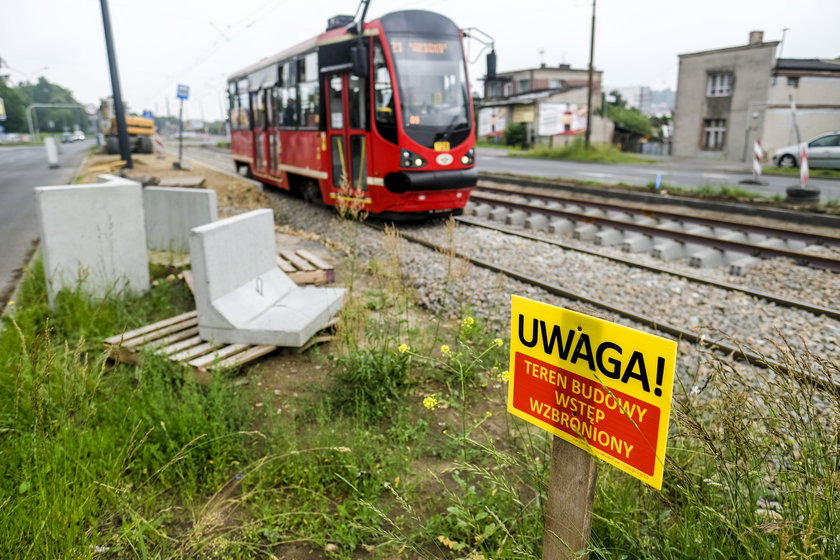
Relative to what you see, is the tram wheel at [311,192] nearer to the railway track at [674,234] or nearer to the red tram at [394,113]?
the red tram at [394,113]

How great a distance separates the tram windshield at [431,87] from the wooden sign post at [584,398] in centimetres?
812

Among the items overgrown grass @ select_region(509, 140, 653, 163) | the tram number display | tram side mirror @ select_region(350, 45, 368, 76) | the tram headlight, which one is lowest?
overgrown grass @ select_region(509, 140, 653, 163)

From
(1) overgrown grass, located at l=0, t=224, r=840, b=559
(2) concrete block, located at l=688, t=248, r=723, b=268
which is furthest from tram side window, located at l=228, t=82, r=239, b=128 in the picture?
(1) overgrown grass, located at l=0, t=224, r=840, b=559

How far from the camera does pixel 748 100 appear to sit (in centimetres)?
3462

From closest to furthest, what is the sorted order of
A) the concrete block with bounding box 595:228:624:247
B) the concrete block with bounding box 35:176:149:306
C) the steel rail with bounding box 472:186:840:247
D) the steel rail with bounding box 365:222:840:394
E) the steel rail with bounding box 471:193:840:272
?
the steel rail with bounding box 365:222:840:394 → the concrete block with bounding box 35:176:149:306 → the steel rail with bounding box 471:193:840:272 → the steel rail with bounding box 472:186:840:247 → the concrete block with bounding box 595:228:624:247

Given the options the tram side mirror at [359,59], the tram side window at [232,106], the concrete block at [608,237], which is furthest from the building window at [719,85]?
the tram side mirror at [359,59]

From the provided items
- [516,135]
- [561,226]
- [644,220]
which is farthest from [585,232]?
[516,135]

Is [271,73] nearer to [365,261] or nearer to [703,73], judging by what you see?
[365,261]

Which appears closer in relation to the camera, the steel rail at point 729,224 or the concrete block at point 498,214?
the steel rail at point 729,224

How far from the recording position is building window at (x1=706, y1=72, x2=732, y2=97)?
117ft

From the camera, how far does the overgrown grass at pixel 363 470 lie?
2.23m

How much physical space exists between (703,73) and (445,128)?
1292 inches

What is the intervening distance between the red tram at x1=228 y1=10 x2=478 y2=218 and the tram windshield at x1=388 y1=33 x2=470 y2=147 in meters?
0.02

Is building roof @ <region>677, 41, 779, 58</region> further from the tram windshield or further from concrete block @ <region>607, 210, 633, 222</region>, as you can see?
the tram windshield
